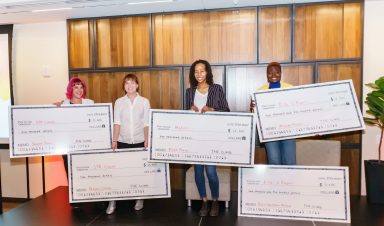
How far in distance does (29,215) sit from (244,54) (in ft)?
9.69

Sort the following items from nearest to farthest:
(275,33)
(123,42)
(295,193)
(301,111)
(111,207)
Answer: (295,193), (301,111), (111,207), (275,33), (123,42)

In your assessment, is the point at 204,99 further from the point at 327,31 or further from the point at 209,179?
the point at 327,31

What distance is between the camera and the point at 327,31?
3.57m

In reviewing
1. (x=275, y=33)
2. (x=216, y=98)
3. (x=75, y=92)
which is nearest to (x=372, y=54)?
(x=275, y=33)

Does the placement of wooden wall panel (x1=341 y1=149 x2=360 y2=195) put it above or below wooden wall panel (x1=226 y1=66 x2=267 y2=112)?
below

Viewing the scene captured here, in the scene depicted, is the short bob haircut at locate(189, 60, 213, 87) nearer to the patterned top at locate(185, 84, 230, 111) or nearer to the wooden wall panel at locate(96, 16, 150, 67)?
the patterned top at locate(185, 84, 230, 111)

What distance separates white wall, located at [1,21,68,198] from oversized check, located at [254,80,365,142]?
2891 mm

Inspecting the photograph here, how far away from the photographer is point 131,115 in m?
2.99

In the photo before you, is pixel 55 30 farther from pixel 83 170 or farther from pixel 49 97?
pixel 83 170

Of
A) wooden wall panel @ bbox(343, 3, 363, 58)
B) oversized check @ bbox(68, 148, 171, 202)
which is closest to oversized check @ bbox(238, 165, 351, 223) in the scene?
oversized check @ bbox(68, 148, 171, 202)

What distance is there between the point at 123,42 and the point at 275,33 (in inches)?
76.1

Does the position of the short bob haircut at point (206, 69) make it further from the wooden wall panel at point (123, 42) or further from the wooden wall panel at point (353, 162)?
the wooden wall panel at point (353, 162)

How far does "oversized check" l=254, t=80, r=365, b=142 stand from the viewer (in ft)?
9.24

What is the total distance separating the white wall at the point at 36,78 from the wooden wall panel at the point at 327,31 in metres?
3.13
